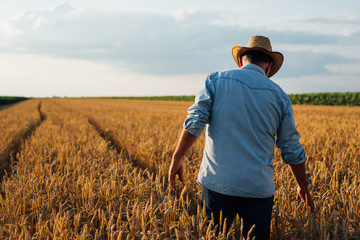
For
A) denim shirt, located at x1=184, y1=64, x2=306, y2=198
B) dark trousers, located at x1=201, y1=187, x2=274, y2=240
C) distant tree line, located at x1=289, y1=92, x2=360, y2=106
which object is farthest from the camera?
distant tree line, located at x1=289, y1=92, x2=360, y2=106

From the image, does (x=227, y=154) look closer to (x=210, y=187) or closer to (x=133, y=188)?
(x=210, y=187)

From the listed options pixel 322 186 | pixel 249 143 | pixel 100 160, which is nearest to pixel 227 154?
pixel 249 143

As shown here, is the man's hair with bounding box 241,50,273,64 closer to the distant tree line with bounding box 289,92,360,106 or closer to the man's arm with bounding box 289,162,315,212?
the man's arm with bounding box 289,162,315,212

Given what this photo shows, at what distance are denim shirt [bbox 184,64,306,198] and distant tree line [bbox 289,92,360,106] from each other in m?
37.8

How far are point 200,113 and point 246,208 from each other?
2.68 ft

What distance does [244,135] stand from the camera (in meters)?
1.94

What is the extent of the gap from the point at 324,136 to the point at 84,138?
20.8ft

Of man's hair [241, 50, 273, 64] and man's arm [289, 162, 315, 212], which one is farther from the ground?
man's hair [241, 50, 273, 64]

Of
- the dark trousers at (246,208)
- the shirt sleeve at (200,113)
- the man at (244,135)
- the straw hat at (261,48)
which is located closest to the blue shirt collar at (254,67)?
the man at (244,135)

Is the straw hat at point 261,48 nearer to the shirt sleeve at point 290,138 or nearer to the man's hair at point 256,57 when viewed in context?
the man's hair at point 256,57

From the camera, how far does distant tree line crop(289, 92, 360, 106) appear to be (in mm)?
33594

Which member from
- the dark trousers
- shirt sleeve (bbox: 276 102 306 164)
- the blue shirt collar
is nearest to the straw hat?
the blue shirt collar

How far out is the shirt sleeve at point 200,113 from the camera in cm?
196

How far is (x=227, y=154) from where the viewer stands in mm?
1959
